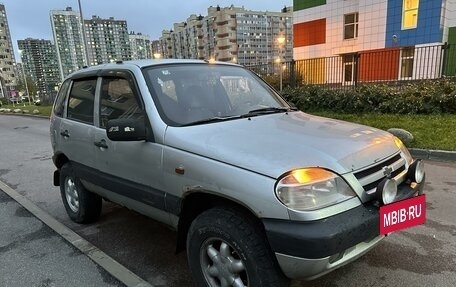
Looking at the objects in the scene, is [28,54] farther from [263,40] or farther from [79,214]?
[79,214]

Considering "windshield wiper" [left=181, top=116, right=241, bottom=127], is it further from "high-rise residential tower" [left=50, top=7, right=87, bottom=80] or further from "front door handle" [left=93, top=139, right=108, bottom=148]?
"high-rise residential tower" [left=50, top=7, right=87, bottom=80]

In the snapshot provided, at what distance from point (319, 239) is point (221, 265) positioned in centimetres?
79

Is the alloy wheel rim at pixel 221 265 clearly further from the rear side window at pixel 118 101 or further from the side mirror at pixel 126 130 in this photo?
the rear side window at pixel 118 101

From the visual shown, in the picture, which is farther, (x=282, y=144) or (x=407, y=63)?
(x=407, y=63)

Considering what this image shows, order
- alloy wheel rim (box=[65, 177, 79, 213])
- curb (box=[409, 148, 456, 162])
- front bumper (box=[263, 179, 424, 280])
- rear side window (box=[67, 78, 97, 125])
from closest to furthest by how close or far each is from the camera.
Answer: front bumper (box=[263, 179, 424, 280])
rear side window (box=[67, 78, 97, 125])
alloy wheel rim (box=[65, 177, 79, 213])
curb (box=[409, 148, 456, 162])

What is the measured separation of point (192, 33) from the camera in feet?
305

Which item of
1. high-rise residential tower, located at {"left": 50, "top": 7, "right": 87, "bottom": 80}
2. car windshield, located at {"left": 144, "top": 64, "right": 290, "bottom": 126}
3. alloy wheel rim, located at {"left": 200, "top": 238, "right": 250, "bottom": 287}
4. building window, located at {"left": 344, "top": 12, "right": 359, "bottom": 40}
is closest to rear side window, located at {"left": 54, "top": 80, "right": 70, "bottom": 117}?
car windshield, located at {"left": 144, "top": 64, "right": 290, "bottom": 126}

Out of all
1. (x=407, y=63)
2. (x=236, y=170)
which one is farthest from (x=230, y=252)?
(x=407, y=63)

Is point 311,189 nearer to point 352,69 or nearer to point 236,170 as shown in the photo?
point 236,170

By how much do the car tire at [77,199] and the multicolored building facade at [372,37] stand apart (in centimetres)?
1011

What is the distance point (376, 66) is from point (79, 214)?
55.0 ft

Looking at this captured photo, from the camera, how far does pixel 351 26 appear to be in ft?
71.6

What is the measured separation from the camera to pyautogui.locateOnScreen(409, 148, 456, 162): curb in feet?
21.5

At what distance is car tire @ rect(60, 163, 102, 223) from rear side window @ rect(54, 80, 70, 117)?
27.1 inches
